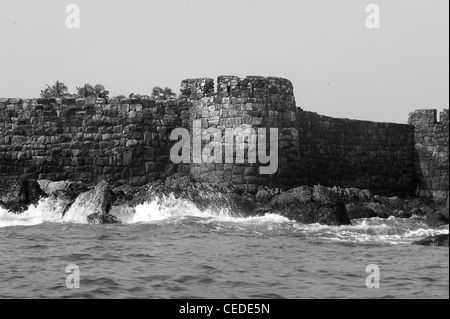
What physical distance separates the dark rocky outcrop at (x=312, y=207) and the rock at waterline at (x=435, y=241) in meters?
3.20

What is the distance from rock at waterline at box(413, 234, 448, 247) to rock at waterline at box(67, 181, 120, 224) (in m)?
6.70

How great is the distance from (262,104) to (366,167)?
19.2 feet

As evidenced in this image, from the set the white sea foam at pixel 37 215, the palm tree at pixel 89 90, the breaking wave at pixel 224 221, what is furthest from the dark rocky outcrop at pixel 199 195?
the palm tree at pixel 89 90

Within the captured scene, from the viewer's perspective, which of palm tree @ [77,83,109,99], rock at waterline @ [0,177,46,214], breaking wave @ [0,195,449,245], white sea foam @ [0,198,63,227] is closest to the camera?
breaking wave @ [0,195,449,245]

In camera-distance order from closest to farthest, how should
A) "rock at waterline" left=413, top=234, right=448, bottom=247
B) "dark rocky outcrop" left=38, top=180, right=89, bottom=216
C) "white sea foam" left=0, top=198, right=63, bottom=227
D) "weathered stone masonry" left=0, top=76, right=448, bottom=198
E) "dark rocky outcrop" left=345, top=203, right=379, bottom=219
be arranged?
"rock at waterline" left=413, top=234, right=448, bottom=247, "white sea foam" left=0, top=198, right=63, bottom=227, "dark rocky outcrop" left=345, top=203, right=379, bottom=219, "dark rocky outcrop" left=38, top=180, right=89, bottom=216, "weathered stone masonry" left=0, top=76, right=448, bottom=198

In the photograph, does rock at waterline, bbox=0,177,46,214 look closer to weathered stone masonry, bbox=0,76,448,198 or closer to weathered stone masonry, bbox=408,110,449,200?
weathered stone masonry, bbox=0,76,448,198

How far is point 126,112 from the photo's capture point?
71.0 feet

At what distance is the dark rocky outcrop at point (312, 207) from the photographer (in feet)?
57.0

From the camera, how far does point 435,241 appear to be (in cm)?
1405

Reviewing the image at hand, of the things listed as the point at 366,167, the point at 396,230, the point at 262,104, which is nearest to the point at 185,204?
the point at 262,104

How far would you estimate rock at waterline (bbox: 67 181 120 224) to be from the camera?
715 inches

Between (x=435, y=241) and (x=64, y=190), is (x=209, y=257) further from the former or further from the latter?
(x=64, y=190)

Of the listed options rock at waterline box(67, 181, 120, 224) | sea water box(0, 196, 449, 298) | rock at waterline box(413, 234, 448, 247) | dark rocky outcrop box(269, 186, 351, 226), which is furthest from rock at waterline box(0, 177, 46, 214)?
rock at waterline box(413, 234, 448, 247)
